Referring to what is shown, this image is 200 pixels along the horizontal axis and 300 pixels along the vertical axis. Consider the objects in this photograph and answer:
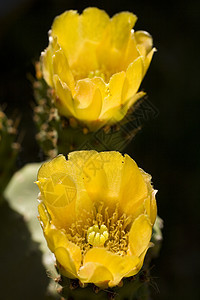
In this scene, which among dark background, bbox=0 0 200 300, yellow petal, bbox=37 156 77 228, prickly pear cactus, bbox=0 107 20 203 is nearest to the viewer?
yellow petal, bbox=37 156 77 228

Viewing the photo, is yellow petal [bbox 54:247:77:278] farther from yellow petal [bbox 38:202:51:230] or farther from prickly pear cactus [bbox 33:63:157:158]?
prickly pear cactus [bbox 33:63:157:158]

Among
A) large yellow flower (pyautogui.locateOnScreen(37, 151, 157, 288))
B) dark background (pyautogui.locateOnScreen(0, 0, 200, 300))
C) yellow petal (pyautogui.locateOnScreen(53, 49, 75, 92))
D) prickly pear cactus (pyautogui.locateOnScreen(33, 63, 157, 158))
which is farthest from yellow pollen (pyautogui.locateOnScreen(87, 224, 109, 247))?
dark background (pyautogui.locateOnScreen(0, 0, 200, 300))

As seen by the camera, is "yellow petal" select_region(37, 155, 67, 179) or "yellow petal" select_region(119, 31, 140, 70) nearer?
"yellow petal" select_region(37, 155, 67, 179)

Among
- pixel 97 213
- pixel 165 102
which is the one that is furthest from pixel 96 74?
pixel 165 102

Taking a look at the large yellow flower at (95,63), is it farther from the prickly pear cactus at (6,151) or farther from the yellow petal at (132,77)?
the prickly pear cactus at (6,151)

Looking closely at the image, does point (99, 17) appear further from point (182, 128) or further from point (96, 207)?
point (182, 128)

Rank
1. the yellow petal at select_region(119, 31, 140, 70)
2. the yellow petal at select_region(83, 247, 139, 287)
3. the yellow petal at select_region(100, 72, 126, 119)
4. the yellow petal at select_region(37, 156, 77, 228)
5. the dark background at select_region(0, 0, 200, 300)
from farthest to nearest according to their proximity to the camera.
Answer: the dark background at select_region(0, 0, 200, 300)
the yellow petal at select_region(119, 31, 140, 70)
the yellow petal at select_region(100, 72, 126, 119)
the yellow petal at select_region(37, 156, 77, 228)
the yellow petal at select_region(83, 247, 139, 287)

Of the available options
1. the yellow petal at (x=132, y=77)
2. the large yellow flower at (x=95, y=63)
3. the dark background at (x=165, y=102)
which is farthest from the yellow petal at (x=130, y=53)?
the dark background at (x=165, y=102)

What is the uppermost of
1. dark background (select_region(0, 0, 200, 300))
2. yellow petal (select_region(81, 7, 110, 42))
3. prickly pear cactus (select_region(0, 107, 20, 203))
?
yellow petal (select_region(81, 7, 110, 42))
